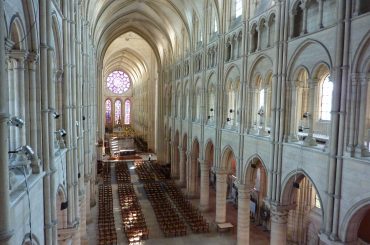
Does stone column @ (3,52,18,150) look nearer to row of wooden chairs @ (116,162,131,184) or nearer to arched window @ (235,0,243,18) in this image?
arched window @ (235,0,243,18)

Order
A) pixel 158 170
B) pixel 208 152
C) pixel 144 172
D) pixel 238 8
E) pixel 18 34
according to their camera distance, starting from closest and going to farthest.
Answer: pixel 18 34, pixel 238 8, pixel 208 152, pixel 144 172, pixel 158 170

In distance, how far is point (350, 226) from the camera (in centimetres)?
1062

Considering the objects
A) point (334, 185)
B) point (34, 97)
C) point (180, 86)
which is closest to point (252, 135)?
point (334, 185)

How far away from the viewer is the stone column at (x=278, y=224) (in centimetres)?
1480

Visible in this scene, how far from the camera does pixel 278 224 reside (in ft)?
49.1

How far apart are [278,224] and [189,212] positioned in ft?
34.6

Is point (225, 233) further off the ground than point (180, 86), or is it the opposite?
point (180, 86)

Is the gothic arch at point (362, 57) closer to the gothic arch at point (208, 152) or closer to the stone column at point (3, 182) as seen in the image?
the stone column at point (3, 182)

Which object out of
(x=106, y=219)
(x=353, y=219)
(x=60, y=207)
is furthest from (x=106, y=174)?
(x=353, y=219)

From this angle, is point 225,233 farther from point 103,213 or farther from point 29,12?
point 29,12

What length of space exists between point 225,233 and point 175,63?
21093 mm

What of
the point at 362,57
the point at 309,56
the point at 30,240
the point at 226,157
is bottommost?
the point at 226,157

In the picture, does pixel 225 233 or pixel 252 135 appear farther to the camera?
pixel 225 233

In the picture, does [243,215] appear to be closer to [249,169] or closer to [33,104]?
[249,169]
